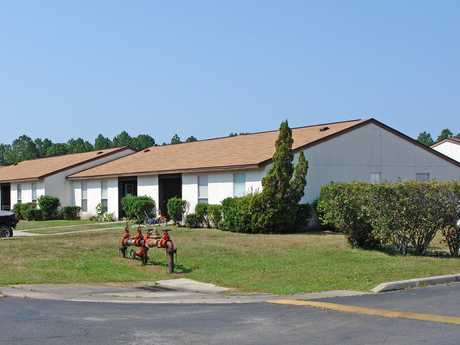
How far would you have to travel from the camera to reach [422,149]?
3509 cm

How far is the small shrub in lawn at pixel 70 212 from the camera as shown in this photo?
4369cm

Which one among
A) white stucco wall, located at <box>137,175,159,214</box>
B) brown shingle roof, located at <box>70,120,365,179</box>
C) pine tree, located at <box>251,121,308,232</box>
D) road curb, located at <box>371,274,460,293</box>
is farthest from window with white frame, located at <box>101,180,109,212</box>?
road curb, located at <box>371,274,460,293</box>

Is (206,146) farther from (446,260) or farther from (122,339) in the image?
(122,339)

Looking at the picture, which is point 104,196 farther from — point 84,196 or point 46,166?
point 46,166

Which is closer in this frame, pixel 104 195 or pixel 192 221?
pixel 192 221

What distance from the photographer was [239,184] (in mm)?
31266

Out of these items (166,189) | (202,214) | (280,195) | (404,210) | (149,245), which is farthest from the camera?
(166,189)

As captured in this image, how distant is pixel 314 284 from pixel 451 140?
4115 cm

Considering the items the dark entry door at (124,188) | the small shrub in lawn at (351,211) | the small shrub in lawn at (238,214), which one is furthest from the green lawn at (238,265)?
the dark entry door at (124,188)

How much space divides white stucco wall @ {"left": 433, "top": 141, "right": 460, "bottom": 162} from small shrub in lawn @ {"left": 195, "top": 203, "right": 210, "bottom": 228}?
26.6m

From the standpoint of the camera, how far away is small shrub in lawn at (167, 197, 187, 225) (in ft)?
109

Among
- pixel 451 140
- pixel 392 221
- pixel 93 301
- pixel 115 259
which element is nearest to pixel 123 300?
pixel 93 301

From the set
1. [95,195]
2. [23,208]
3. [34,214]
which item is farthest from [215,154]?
[23,208]

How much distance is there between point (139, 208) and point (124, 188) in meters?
5.04
